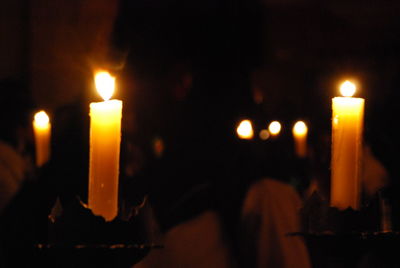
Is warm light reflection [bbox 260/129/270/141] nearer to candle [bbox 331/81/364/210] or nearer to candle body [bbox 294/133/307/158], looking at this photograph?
candle body [bbox 294/133/307/158]

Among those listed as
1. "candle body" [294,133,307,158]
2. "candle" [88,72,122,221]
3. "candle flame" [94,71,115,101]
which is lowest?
"candle" [88,72,122,221]

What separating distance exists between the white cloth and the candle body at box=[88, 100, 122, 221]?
1.24ft

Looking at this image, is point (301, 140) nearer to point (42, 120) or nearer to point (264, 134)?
point (264, 134)

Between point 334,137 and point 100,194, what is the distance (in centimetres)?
19

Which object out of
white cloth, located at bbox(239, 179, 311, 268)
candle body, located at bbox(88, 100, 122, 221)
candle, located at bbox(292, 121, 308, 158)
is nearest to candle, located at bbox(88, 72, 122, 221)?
candle body, located at bbox(88, 100, 122, 221)

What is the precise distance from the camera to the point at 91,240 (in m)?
0.50

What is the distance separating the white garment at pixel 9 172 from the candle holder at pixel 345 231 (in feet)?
1.77

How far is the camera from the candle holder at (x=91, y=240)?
0.49 metres

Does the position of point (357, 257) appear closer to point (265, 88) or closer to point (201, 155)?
point (201, 155)

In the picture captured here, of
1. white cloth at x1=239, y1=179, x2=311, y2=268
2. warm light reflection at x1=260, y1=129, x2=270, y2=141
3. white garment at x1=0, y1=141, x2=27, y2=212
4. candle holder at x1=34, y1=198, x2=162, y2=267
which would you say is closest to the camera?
candle holder at x1=34, y1=198, x2=162, y2=267

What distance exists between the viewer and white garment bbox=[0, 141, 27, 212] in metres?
1.02

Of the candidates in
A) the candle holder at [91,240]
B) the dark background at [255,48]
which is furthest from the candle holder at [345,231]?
the dark background at [255,48]

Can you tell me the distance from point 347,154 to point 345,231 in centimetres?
6

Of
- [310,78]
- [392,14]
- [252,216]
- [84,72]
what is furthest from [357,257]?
[310,78]
